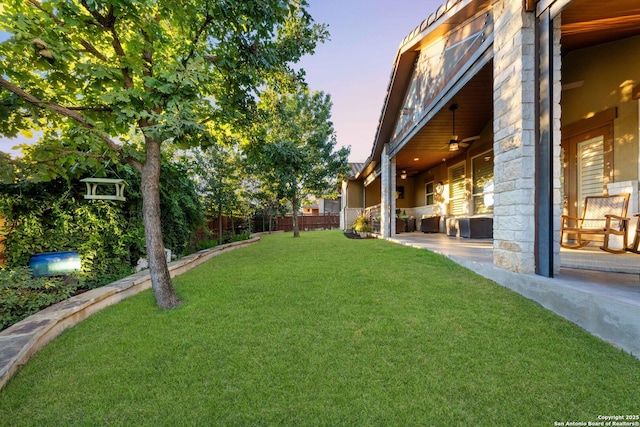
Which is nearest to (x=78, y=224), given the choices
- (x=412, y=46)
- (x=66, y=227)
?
(x=66, y=227)

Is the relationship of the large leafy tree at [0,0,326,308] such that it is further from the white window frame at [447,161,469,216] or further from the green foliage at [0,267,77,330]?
the white window frame at [447,161,469,216]

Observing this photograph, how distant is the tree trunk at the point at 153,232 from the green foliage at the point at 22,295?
1175 mm

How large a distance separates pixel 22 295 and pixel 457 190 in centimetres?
1104

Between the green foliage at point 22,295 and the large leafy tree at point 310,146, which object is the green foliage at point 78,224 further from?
the large leafy tree at point 310,146

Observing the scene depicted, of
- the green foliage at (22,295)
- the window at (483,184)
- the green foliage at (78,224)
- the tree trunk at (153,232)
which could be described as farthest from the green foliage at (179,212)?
the window at (483,184)

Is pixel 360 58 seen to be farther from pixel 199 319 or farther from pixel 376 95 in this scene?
pixel 199 319

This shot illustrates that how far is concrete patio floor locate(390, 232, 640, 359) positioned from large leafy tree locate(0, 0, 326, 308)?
3.92 meters

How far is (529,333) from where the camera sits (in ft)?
7.45

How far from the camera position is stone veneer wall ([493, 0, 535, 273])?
299 cm

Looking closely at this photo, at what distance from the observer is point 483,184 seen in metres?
8.23

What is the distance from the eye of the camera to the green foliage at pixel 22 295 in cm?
279

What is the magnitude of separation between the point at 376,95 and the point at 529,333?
14966mm

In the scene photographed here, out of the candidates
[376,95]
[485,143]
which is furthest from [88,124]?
[376,95]

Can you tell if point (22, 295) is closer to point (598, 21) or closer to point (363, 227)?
point (598, 21)
